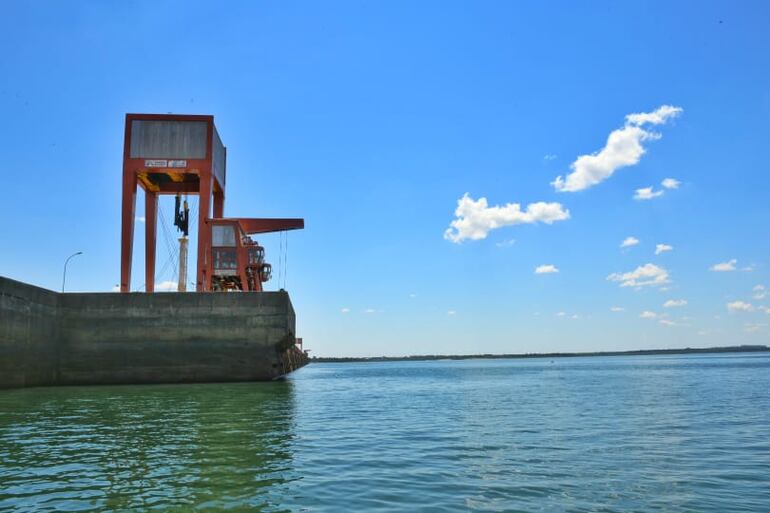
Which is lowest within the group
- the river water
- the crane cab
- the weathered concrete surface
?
the river water

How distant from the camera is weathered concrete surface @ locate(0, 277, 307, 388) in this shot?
106 feet

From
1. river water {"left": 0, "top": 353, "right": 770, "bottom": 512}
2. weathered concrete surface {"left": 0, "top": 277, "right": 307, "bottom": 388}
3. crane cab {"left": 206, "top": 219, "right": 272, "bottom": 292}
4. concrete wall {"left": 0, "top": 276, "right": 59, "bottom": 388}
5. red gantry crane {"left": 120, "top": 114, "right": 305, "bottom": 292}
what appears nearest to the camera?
river water {"left": 0, "top": 353, "right": 770, "bottom": 512}

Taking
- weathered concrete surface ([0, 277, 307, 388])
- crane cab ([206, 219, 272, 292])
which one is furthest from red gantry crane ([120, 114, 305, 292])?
weathered concrete surface ([0, 277, 307, 388])

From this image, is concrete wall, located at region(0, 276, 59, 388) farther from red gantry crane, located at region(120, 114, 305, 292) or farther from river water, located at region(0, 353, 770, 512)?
red gantry crane, located at region(120, 114, 305, 292)

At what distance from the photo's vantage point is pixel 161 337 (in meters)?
32.8

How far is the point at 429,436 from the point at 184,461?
640 cm

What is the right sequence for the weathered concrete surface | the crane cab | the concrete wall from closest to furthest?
the concrete wall → the weathered concrete surface → the crane cab

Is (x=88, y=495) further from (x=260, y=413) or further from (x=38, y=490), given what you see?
(x=260, y=413)

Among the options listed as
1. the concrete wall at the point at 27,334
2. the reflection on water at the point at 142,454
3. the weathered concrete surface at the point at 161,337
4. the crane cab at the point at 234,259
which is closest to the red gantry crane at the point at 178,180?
the crane cab at the point at 234,259

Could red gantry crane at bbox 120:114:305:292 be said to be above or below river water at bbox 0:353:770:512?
above

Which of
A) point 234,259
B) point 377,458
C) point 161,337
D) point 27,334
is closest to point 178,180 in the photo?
point 234,259

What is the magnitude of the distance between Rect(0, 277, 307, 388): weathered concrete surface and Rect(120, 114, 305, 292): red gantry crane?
738cm

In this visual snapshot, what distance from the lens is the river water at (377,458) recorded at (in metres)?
8.20

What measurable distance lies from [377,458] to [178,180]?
37.7 metres
